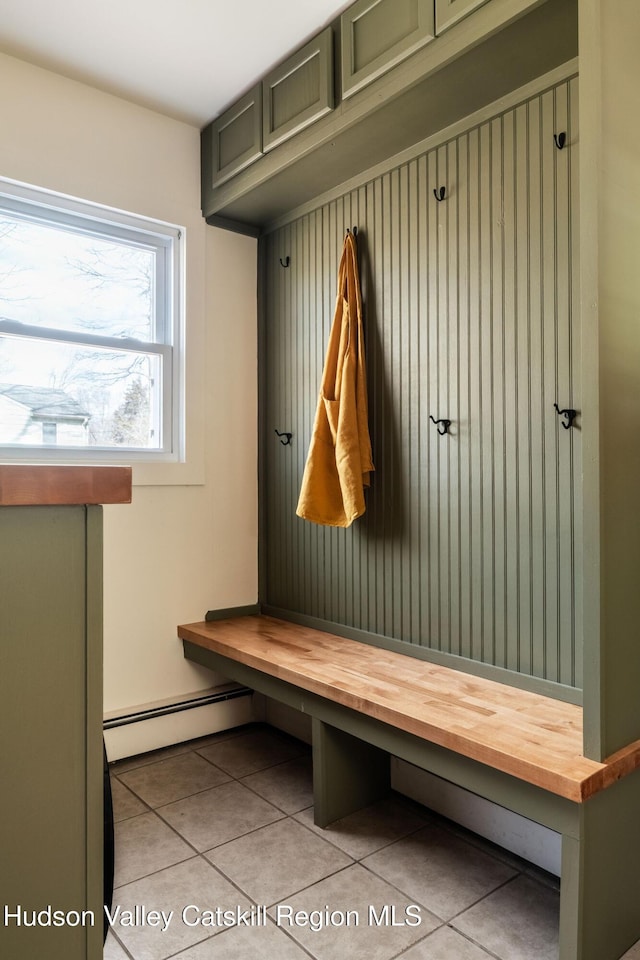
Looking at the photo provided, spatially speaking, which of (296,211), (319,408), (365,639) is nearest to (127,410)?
(319,408)

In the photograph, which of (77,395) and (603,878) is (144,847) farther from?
(77,395)

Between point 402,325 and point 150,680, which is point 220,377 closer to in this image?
point 402,325

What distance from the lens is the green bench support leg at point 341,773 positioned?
6.70 feet

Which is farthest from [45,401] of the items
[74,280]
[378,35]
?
[378,35]

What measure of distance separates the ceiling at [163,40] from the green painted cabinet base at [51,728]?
1.92 m

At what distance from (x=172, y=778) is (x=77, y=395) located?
147 cm

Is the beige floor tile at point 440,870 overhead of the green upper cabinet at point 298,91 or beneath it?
beneath

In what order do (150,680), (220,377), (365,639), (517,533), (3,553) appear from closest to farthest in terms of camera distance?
(3,553) < (517,533) < (365,639) < (150,680) < (220,377)

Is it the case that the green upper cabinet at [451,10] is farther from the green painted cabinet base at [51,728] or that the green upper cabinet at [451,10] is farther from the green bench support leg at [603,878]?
the green bench support leg at [603,878]

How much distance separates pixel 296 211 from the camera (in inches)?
107

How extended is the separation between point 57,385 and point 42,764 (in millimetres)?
1870

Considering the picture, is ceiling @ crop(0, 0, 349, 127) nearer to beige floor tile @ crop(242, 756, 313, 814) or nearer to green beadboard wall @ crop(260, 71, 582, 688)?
green beadboard wall @ crop(260, 71, 582, 688)

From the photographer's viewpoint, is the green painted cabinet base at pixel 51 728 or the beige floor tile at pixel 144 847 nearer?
the green painted cabinet base at pixel 51 728

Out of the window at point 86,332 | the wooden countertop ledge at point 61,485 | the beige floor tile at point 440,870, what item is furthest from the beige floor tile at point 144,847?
the wooden countertop ledge at point 61,485
